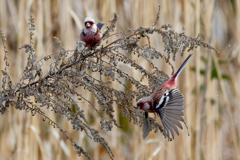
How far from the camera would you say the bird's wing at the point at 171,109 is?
1181 millimetres

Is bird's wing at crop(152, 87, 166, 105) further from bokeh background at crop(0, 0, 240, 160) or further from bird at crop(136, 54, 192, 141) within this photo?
bokeh background at crop(0, 0, 240, 160)

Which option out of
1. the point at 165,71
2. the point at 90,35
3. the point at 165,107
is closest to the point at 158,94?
the point at 165,107

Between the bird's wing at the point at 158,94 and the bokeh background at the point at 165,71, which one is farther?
the bokeh background at the point at 165,71

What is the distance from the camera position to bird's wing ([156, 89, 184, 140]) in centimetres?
118

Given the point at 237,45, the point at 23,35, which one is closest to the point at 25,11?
the point at 23,35

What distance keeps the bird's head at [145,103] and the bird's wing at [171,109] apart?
0.12 feet

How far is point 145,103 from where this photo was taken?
1.25m

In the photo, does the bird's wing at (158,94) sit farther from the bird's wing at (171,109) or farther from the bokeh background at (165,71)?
the bokeh background at (165,71)

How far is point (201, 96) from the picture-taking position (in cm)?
204

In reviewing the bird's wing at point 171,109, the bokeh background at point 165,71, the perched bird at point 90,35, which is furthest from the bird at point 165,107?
the bokeh background at point 165,71

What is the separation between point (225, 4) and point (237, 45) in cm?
75

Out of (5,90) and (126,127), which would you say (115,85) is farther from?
(5,90)

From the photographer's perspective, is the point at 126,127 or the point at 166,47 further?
the point at 126,127

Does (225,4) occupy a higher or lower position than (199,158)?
higher
